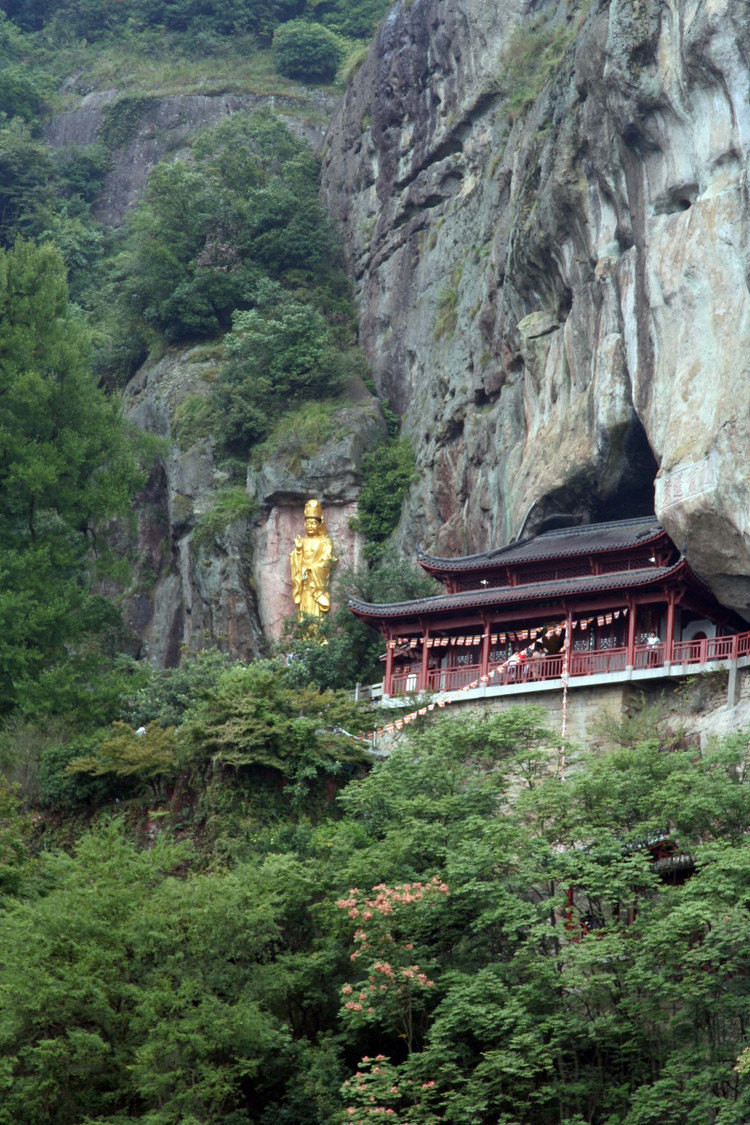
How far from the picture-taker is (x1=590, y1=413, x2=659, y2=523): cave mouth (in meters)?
35.2

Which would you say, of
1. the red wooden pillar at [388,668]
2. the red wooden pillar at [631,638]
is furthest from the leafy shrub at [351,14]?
the red wooden pillar at [631,638]

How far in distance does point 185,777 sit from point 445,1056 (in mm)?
10432

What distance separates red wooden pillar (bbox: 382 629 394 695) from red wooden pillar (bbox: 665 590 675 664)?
5.83 meters

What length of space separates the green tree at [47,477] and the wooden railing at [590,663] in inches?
277

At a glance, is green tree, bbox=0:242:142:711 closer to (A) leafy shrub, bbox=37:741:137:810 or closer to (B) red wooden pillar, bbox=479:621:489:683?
(A) leafy shrub, bbox=37:741:137:810

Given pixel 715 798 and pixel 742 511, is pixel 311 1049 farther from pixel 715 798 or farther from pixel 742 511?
pixel 742 511

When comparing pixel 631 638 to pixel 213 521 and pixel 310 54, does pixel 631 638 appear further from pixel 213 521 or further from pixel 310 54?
pixel 310 54

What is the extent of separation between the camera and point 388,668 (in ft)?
116

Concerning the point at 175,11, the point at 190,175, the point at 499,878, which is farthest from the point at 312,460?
the point at 175,11

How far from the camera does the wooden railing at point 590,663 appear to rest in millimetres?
31938

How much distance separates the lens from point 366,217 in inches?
2007

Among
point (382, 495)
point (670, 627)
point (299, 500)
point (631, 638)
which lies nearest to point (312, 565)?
point (299, 500)

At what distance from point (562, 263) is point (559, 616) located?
26.1 feet

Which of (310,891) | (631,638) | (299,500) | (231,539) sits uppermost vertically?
(299,500)
